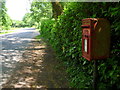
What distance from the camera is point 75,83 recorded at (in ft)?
14.3

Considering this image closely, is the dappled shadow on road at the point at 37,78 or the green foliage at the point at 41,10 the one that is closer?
the dappled shadow on road at the point at 37,78

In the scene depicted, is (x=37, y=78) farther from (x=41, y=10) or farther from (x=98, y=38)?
(x=41, y=10)

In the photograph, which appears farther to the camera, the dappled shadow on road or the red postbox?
the dappled shadow on road

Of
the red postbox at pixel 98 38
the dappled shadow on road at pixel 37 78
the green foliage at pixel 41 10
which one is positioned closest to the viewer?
the red postbox at pixel 98 38

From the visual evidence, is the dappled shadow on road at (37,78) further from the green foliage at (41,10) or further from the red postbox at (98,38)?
the green foliage at (41,10)

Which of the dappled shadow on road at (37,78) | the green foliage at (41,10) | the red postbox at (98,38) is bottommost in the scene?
the dappled shadow on road at (37,78)

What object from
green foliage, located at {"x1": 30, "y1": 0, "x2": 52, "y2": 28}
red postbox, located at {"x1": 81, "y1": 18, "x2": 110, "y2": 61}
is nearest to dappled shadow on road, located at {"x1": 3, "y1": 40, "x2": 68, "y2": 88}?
red postbox, located at {"x1": 81, "y1": 18, "x2": 110, "y2": 61}

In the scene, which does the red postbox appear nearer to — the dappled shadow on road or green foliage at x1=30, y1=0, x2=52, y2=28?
the dappled shadow on road

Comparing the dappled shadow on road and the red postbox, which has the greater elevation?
the red postbox

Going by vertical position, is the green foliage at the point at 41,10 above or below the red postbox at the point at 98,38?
above

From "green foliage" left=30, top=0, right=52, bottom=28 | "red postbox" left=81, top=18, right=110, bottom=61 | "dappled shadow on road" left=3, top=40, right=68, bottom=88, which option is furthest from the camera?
"green foliage" left=30, top=0, right=52, bottom=28

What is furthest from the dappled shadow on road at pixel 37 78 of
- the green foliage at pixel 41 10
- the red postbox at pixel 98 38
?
the green foliage at pixel 41 10

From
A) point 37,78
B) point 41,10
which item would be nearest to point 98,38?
point 37,78

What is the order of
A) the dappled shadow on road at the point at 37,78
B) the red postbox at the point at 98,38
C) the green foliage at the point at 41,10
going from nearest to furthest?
the red postbox at the point at 98,38 < the dappled shadow on road at the point at 37,78 < the green foliage at the point at 41,10
